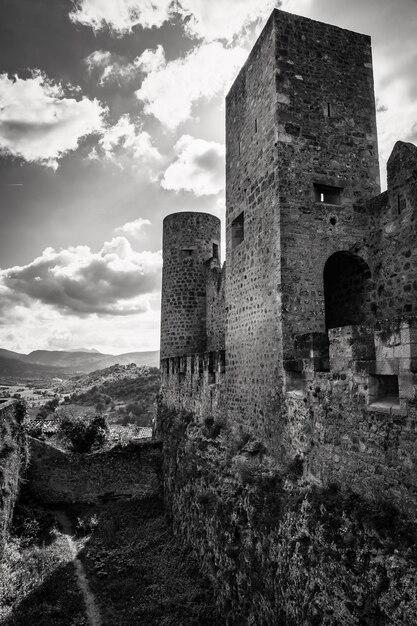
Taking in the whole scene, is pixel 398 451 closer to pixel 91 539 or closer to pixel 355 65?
pixel 355 65

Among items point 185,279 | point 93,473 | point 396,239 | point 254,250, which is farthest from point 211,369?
point 93,473

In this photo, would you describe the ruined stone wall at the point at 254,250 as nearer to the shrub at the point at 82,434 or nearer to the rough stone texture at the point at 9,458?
the rough stone texture at the point at 9,458

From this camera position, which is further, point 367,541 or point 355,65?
point 355,65

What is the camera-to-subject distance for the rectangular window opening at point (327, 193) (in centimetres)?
936

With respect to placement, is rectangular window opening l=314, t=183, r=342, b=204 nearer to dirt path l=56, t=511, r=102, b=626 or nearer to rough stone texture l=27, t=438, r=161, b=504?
dirt path l=56, t=511, r=102, b=626

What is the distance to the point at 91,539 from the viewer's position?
14148 mm

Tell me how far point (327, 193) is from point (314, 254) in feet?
6.01

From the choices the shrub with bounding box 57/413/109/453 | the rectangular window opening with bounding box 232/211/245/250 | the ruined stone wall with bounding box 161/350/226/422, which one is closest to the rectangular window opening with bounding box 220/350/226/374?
the ruined stone wall with bounding box 161/350/226/422

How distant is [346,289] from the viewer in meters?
10.1

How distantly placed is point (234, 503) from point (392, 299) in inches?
225

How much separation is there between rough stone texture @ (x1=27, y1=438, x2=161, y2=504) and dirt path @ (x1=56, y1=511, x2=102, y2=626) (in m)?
2.03

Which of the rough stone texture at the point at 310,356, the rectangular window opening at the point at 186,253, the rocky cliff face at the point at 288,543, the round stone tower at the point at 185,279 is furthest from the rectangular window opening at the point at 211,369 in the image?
the rectangular window opening at the point at 186,253

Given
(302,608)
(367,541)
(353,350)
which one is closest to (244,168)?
(353,350)

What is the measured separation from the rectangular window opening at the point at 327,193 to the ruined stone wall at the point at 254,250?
115cm
